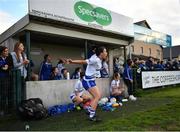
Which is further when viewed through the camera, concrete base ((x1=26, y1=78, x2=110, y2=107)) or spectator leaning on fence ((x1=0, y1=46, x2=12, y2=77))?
concrete base ((x1=26, y1=78, x2=110, y2=107))

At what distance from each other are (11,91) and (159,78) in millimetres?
10763

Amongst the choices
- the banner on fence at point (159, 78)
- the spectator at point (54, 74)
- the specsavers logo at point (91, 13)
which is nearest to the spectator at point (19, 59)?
the spectator at point (54, 74)

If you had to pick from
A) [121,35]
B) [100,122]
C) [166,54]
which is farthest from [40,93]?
[166,54]

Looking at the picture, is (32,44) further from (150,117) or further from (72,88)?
(150,117)

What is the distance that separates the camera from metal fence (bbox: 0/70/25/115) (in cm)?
830

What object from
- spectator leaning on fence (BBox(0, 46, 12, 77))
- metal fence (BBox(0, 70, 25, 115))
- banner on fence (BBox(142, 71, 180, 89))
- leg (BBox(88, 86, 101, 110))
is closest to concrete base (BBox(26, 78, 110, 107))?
metal fence (BBox(0, 70, 25, 115))

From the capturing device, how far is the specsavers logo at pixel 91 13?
1278 centimetres

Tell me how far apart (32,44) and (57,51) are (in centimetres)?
180

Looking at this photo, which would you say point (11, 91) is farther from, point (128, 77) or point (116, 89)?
point (128, 77)

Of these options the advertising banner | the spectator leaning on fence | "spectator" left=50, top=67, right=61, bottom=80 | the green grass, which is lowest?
the green grass

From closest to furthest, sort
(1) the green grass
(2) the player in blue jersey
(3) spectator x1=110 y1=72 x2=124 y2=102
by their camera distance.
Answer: (1) the green grass
(2) the player in blue jersey
(3) spectator x1=110 y1=72 x2=124 y2=102

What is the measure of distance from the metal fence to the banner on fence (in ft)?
26.8

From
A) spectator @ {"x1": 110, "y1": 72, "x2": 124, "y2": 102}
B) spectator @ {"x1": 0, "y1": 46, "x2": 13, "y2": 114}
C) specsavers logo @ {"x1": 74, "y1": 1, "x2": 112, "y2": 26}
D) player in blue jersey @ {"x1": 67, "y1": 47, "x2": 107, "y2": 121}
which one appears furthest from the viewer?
specsavers logo @ {"x1": 74, "y1": 1, "x2": 112, "y2": 26}

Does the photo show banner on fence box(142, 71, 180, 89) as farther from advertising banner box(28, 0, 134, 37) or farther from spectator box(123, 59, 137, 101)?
advertising banner box(28, 0, 134, 37)
